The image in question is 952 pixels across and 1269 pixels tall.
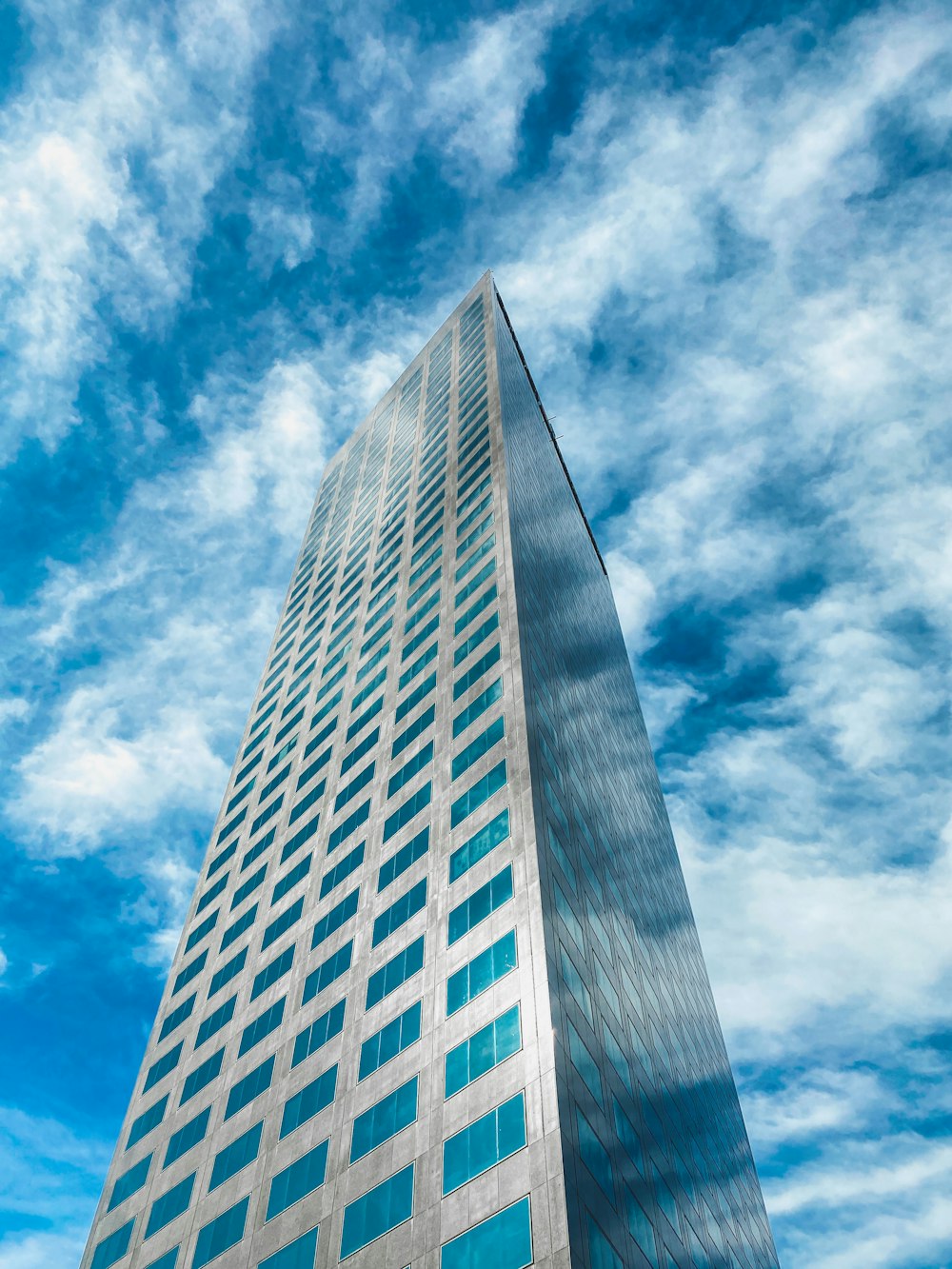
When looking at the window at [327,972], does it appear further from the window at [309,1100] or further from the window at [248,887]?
the window at [248,887]

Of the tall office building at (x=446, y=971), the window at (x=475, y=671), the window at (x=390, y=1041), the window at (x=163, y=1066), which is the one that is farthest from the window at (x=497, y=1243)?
the window at (x=163, y=1066)

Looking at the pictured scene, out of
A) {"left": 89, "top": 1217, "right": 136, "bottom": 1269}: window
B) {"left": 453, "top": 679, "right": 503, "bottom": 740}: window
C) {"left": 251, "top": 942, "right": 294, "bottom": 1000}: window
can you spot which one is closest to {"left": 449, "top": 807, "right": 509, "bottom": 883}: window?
{"left": 453, "top": 679, "right": 503, "bottom": 740}: window

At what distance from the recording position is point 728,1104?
74188 mm

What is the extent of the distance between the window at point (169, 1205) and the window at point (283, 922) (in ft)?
40.2

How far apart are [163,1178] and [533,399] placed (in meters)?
79.7

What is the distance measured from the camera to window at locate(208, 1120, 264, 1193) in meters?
39.8

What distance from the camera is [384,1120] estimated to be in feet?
110

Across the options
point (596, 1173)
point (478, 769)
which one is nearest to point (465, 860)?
point (478, 769)

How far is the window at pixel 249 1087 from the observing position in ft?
140

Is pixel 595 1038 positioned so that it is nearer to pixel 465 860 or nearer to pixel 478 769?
pixel 465 860

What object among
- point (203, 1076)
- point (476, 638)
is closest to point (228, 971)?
point (203, 1076)

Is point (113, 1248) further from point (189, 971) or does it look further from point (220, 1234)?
point (189, 971)

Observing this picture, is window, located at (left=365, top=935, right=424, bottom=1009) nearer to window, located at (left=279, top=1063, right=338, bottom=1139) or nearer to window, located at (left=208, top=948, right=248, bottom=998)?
window, located at (left=279, top=1063, right=338, bottom=1139)

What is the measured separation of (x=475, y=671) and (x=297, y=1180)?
24949 mm
